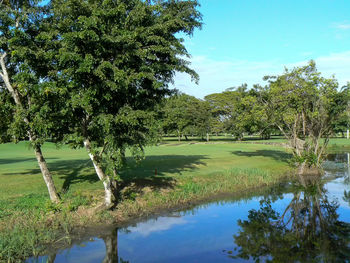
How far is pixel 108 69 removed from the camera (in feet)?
43.2

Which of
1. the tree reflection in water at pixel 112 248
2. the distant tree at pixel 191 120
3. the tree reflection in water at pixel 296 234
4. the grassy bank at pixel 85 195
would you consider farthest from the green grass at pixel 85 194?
the distant tree at pixel 191 120

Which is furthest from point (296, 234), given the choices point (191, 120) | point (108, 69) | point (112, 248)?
point (191, 120)

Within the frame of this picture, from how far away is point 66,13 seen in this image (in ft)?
44.0

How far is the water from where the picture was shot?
10.6 meters

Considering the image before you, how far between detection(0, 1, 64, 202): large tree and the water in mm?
4782

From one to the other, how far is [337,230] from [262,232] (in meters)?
3.11

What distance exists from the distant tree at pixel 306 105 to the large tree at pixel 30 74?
18.5 meters

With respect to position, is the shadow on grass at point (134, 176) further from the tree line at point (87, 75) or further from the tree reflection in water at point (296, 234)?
the tree reflection in water at point (296, 234)

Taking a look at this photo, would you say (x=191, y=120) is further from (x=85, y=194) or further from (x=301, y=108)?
(x=85, y=194)

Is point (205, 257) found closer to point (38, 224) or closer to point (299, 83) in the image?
point (38, 224)

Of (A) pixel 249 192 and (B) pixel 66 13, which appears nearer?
(B) pixel 66 13

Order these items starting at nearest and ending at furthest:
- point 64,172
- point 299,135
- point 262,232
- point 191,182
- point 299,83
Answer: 1. point 262,232
2. point 191,182
3. point 64,172
4. point 299,83
5. point 299,135

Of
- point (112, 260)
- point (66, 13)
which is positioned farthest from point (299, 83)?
point (112, 260)

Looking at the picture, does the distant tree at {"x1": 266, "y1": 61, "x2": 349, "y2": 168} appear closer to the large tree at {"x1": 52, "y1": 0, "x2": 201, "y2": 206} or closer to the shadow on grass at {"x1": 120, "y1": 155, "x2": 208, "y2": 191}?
the shadow on grass at {"x1": 120, "y1": 155, "x2": 208, "y2": 191}
